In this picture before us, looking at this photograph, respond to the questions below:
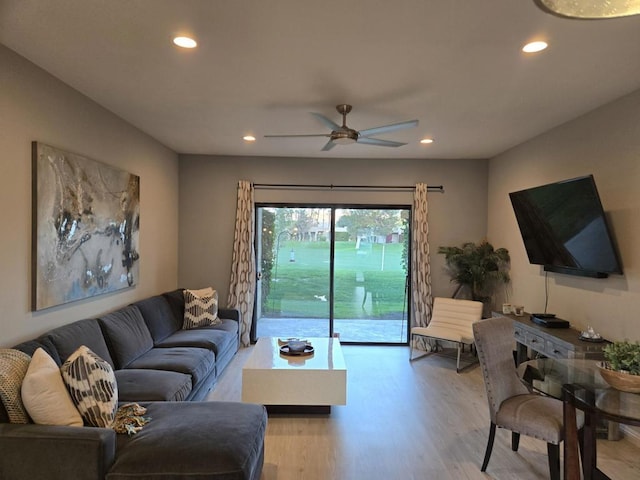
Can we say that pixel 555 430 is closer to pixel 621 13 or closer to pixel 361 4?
pixel 621 13

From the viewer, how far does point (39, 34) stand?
2.36 metres

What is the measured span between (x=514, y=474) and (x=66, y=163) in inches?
151

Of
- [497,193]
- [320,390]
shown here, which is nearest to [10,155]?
[320,390]

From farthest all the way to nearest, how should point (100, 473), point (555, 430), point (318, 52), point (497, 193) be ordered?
point (497, 193)
point (318, 52)
point (555, 430)
point (100, 473)

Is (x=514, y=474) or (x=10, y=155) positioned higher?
(x=10, y=155)

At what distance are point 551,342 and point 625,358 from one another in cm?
151

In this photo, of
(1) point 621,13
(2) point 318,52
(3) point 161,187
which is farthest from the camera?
(3) point 161,187

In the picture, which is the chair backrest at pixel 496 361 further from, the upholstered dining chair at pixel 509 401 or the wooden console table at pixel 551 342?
the wooden console table at pixel 551 342

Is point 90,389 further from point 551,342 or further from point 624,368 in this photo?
point 551,342

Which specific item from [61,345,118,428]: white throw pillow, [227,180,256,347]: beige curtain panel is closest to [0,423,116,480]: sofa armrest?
[61,345,118,428]: white throw pillow

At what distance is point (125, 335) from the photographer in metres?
3.49

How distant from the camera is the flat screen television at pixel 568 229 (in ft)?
10.7

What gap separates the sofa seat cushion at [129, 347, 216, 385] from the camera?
3297 mm

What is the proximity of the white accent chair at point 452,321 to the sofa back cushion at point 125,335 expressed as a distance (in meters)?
3.15
